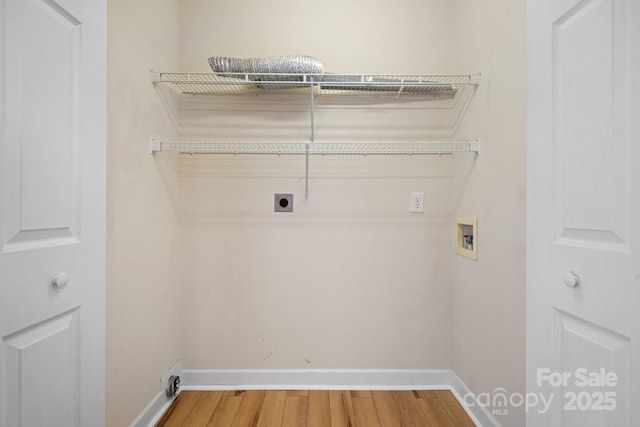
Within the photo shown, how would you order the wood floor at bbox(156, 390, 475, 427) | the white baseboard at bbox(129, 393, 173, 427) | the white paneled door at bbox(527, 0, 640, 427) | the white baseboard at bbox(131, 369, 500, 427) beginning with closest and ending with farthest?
1. the white paneled door at bbox(527, 0, 640, 427)
2. the white baseboard at bbox(129, 393, 173, 427)
3. the wood floor at bbox(156, 390, 475, 427)
4. the white baseboard at bbox(131, 369, 500, 427)

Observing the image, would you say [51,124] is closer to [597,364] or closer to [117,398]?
[117,398]

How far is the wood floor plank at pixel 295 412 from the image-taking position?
4.66ft

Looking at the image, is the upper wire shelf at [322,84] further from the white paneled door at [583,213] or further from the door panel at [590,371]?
the door panel at [590,371]

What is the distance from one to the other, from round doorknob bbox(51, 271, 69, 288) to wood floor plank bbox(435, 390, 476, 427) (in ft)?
5.86

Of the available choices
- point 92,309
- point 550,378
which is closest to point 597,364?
point 550,378

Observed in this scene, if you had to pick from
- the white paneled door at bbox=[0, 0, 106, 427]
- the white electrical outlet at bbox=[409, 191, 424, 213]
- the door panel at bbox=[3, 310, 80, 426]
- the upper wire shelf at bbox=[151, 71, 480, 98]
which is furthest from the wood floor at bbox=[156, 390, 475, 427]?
the upper wire shelf at bbox=[151, 71, 480, 98]

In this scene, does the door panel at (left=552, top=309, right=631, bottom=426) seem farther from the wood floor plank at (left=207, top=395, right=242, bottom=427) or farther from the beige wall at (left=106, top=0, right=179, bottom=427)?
the beige wall at (left=106, top=0, right=179, bottom=427)

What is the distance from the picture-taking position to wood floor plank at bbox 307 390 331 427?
4.67 feet

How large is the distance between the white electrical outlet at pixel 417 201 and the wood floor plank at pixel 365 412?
3.78ft

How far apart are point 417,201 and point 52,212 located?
5.40ft

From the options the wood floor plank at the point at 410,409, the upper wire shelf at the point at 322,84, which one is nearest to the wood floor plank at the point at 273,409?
the wood floor plank at the point at 410,409

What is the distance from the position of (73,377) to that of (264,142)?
129cm

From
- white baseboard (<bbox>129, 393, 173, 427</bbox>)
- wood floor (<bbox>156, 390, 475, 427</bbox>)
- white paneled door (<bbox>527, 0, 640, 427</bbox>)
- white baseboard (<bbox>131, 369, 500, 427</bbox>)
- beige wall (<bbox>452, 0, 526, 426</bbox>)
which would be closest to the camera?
white paneled door (<bbox>527, 0, 640, 427</bbox>)

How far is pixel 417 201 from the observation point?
1.72m
